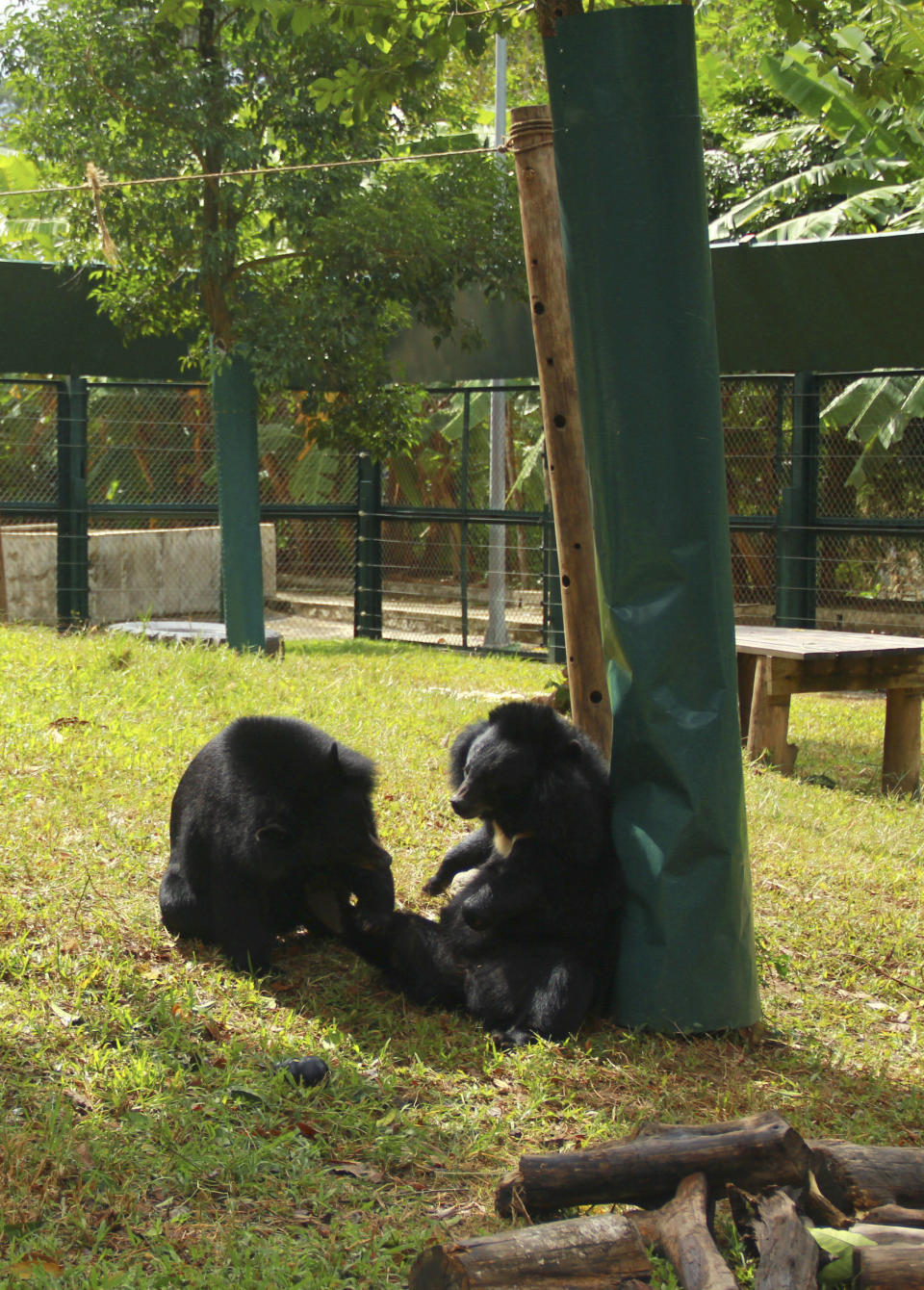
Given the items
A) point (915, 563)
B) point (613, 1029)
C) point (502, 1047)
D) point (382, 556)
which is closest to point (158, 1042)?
point (502, 1047)

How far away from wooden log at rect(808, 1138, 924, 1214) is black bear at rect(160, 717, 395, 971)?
197 cm

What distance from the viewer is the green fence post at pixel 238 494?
11.8 m

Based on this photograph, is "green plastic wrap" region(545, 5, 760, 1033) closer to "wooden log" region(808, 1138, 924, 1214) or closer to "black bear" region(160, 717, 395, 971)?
"black bear" region(160, 717, 395, 971)

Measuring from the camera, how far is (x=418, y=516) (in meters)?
14.4

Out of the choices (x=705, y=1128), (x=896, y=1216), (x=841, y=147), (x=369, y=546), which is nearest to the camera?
(x=896, y=1216)

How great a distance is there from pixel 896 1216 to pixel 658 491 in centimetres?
217

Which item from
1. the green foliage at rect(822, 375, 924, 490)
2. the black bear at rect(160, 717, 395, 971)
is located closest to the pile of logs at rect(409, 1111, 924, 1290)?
the black bear at rect(160, 717, 395, 971)

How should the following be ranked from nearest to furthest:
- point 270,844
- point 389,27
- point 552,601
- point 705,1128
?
point 705,1128 < point 270,844 < point 389,27 < point 552,601

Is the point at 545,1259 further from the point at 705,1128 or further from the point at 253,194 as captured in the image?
the point at 253,194

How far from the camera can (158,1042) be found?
12.9ft

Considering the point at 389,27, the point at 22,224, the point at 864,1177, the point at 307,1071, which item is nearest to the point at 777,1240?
the point at 864,1177

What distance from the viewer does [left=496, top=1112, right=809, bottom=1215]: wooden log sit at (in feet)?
9.42

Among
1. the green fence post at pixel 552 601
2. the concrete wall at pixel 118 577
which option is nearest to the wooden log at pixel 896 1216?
the green fence post at pixel 552 601

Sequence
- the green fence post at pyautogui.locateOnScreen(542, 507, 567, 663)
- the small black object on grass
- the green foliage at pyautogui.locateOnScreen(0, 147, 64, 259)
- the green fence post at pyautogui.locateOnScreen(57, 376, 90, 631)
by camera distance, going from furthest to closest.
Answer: the green foliage at pyautogui.locateOnScreen(0, 147, 64, 259)
the green fence post at pyautogui.locateOnScreen(57, 376, 90, 631)
the green fence post at pyautogui.locateOnScreen(542, 507, 567, 663)
the small black object on grass
